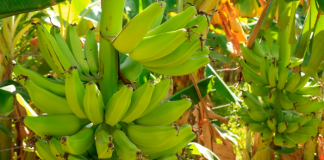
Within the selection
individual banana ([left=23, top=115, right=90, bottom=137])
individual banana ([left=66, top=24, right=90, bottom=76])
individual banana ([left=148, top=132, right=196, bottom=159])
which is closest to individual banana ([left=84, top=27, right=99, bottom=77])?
individual banana ([left=66, top=24, right=90, bottom=76])

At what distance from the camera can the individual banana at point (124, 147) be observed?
598 mm

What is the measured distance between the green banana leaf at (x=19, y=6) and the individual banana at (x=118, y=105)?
207 mm

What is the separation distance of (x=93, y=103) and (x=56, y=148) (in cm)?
13

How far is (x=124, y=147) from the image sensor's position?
0.61 metres

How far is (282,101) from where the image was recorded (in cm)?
159

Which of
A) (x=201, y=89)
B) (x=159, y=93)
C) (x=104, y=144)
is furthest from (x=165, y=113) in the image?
(x=201, y=89)

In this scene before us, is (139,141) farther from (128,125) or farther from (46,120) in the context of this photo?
(46,120)

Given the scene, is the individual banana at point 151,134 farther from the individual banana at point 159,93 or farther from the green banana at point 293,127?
the green banana at point 293,127

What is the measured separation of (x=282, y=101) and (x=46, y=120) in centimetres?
129

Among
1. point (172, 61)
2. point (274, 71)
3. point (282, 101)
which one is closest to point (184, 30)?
point (172, 61)

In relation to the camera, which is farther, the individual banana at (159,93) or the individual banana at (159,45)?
the individual banana at (159,93)

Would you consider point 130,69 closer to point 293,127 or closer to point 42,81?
point 42,81

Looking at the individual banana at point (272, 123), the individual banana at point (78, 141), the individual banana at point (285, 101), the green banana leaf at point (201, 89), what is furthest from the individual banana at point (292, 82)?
the individual banana at point (78, 141)

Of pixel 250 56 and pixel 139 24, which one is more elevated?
pixel 139 24
